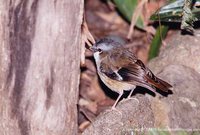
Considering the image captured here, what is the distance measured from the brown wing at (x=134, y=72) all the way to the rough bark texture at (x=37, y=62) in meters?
0.82

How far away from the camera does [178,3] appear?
676cm

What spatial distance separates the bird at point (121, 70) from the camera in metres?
5.82

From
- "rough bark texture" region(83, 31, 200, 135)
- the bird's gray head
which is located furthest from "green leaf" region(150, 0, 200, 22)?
the bird's gray head

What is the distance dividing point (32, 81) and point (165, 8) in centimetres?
259

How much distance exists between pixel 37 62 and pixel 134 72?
1379mm

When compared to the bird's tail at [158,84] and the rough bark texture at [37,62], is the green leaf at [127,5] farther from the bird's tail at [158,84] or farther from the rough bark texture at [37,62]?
the rough bark texture at [37,62]

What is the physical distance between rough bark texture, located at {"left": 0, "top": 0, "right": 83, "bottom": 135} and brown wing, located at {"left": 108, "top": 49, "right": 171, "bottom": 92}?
82 cm

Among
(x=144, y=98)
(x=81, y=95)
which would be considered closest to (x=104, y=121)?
(x=144, y=98)

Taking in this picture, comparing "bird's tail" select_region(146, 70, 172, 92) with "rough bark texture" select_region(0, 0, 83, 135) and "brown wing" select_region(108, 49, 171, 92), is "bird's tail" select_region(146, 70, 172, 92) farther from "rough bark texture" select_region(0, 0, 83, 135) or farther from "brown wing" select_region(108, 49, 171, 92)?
"rough bark texture" select_region(0, 0, 83, 135)

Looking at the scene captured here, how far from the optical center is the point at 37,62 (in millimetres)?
4898

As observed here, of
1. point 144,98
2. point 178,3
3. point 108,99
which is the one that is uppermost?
point 178,3

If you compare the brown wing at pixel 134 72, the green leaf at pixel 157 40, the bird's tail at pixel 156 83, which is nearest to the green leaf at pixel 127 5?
the green leaf at pixel 157 40

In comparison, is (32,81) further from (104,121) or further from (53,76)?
(104,121)

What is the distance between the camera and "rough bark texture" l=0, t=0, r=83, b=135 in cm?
479
